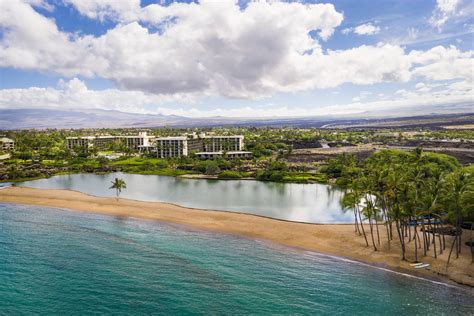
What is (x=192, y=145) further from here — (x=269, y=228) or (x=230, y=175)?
(x=269, y=228)

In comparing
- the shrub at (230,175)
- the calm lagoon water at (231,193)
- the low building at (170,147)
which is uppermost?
the low building at (170,147)

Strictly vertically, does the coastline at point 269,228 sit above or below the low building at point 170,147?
below

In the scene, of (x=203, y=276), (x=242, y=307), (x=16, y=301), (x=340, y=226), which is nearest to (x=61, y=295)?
(x=16, y=301)

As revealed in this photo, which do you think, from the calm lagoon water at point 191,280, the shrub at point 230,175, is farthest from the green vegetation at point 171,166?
the calm lagoon water at point 191,280

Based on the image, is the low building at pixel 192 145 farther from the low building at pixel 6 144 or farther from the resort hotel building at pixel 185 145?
the low building at pixel 6 144

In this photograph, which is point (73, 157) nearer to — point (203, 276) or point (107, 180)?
point (107, 180)
